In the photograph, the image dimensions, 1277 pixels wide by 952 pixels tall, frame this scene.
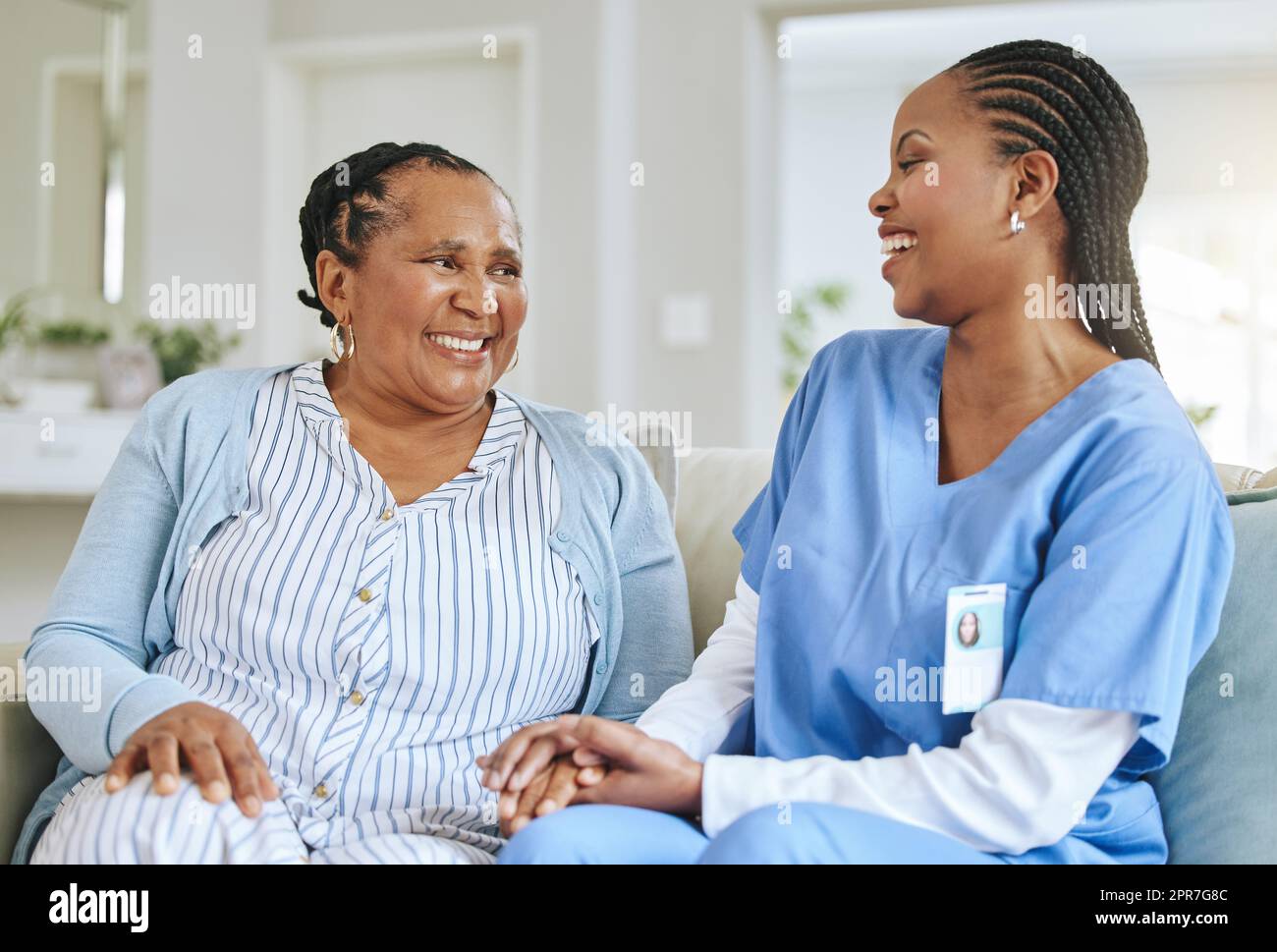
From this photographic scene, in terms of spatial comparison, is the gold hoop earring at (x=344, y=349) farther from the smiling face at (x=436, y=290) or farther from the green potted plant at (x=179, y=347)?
the green potted plant at (x=179, y=347)

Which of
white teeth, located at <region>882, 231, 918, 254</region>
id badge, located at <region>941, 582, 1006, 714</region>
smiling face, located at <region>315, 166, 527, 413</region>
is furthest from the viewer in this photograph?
smiling face, located at <region>315, 166, 527, 413</region>

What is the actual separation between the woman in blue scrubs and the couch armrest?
0.54 m

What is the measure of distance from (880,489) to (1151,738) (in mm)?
306

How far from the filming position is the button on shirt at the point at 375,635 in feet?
4.04

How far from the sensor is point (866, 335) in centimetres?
127

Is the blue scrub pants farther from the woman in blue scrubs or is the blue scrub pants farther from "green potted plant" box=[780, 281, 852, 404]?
"green potted plant" box=[780, 281, 852, 404]

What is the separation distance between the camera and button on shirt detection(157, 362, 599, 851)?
1.23 m

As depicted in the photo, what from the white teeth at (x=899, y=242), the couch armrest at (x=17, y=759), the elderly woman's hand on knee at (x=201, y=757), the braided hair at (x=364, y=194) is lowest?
the couch armrest at (x=17, y=759)

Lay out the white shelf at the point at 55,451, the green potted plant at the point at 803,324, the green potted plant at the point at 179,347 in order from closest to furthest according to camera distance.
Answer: the white shelf at the point at 55,451 → the green potted plant at the point at 179,347 → the green potted plant at the point at 803,324

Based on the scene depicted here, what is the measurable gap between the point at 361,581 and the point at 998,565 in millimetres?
613

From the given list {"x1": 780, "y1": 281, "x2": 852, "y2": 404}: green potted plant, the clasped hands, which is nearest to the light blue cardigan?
the clasped hands

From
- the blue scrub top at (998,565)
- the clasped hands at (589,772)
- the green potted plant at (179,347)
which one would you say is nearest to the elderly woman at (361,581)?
the clasped hands at (589,772)
